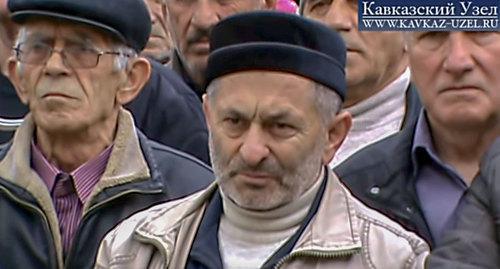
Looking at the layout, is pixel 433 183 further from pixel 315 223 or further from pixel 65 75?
pixel 65 75

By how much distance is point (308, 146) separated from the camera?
4.21 meters

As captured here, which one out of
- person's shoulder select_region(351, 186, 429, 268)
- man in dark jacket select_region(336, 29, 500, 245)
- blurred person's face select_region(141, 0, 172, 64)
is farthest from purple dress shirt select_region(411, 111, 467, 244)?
blurred person's face select_region(141, 0, 172, 64)

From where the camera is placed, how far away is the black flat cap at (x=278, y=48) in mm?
4184

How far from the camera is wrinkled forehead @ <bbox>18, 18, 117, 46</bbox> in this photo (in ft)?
15.5

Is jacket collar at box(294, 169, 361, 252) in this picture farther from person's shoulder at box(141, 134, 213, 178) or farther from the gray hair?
person's shoulder at box(141, 134, 213, 178)

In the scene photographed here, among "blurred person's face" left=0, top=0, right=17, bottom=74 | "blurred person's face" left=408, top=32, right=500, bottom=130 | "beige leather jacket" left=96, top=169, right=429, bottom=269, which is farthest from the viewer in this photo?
"blurred person's face" left=0, top=0, right=17, bottom=74

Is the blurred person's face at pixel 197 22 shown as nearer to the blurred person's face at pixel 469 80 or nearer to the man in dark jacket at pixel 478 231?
the blurred person's face at pixel 469 80

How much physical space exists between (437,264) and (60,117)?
4.46ft

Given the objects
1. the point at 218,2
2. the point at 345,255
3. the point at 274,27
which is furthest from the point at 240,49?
the point at 218,2

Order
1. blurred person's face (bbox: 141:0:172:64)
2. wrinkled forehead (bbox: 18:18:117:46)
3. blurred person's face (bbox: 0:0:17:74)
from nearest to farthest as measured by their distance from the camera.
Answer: wrinkled forehead (bbox: 18:18:117:46), blurred person's face (bbox: 0:0:17:74), blurred person's face (bbox: 141:0:172:64)

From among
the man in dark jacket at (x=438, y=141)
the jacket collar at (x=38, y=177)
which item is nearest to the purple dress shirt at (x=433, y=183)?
the man in dark jacket at (x=438, y=141)

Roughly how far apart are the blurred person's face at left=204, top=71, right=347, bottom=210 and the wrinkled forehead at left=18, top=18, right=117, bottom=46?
2.20ft

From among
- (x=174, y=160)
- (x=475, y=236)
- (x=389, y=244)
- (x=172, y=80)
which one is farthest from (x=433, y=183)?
(x=172, y=80)

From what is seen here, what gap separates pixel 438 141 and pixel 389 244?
569 mm
